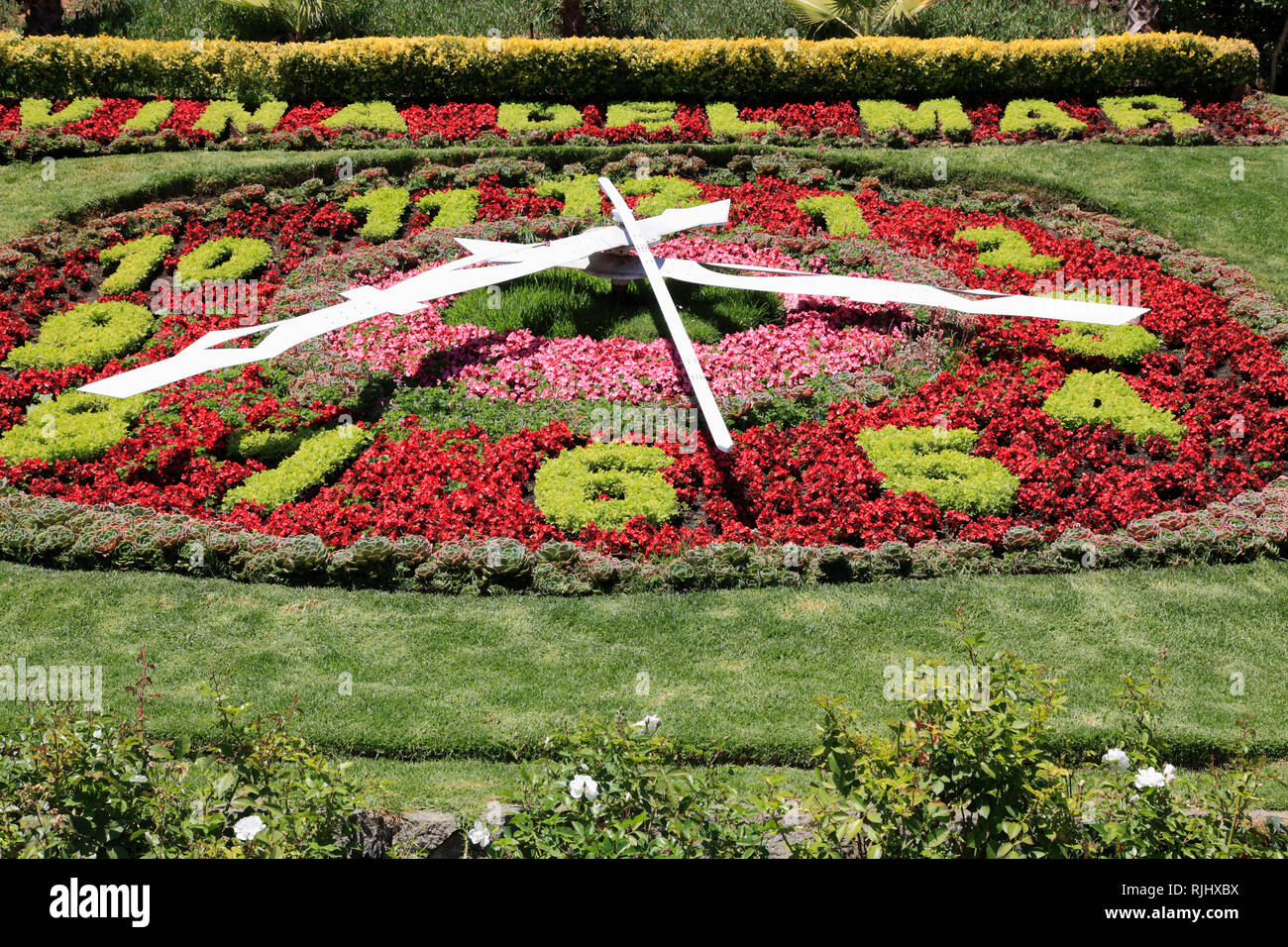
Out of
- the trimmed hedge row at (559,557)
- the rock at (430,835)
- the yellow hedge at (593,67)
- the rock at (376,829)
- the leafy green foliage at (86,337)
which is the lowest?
the rock at (430,835)

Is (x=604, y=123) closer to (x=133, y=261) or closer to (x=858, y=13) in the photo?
(x=858, y=13)

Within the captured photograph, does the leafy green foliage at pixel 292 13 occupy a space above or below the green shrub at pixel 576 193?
above

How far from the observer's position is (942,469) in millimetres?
8336

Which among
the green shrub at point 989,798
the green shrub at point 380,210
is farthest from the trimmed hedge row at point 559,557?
the green shrub at point 380,210

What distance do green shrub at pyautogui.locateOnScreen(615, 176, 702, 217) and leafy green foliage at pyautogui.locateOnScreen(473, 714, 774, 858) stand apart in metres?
8.16

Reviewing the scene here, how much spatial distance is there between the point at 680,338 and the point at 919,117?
7.74m

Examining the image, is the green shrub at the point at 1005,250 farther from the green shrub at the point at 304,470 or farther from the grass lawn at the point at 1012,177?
the green shrub at the point at 304,470

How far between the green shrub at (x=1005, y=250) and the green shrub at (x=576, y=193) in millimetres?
3745

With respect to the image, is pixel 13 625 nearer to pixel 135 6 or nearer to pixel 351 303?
pixel 351 303

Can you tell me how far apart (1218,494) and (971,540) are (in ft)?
6.72

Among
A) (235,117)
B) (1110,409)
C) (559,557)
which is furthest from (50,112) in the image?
(1110,409)

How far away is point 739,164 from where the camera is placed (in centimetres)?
1320

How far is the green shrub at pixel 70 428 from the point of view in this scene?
8.61m

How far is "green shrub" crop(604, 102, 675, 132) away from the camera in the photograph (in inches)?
564
